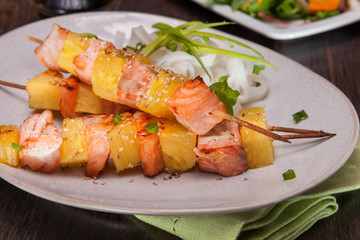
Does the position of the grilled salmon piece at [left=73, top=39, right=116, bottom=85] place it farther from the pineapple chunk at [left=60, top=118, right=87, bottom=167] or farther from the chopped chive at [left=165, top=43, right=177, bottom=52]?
the chopped chive at [left=165, top=43, right=177, bottom=52]

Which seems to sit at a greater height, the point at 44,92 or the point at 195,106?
the point at 195,106

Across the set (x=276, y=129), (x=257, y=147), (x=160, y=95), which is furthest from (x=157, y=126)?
(x=276, y=129)

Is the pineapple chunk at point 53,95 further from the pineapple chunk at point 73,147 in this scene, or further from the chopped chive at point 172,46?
the chopped chive at point 172,46

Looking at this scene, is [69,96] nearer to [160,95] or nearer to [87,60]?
[87,60]

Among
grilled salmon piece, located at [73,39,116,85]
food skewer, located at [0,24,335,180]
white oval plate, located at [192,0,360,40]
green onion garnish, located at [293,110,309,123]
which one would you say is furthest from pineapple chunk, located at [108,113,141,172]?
white oval plate, located at [192,0,360,40]

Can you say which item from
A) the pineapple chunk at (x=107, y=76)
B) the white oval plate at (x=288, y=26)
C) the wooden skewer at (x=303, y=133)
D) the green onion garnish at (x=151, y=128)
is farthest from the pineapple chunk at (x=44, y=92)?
the white oval plate at (x=288, y=26)

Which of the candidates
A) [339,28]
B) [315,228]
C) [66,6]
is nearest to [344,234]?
[315,228]
